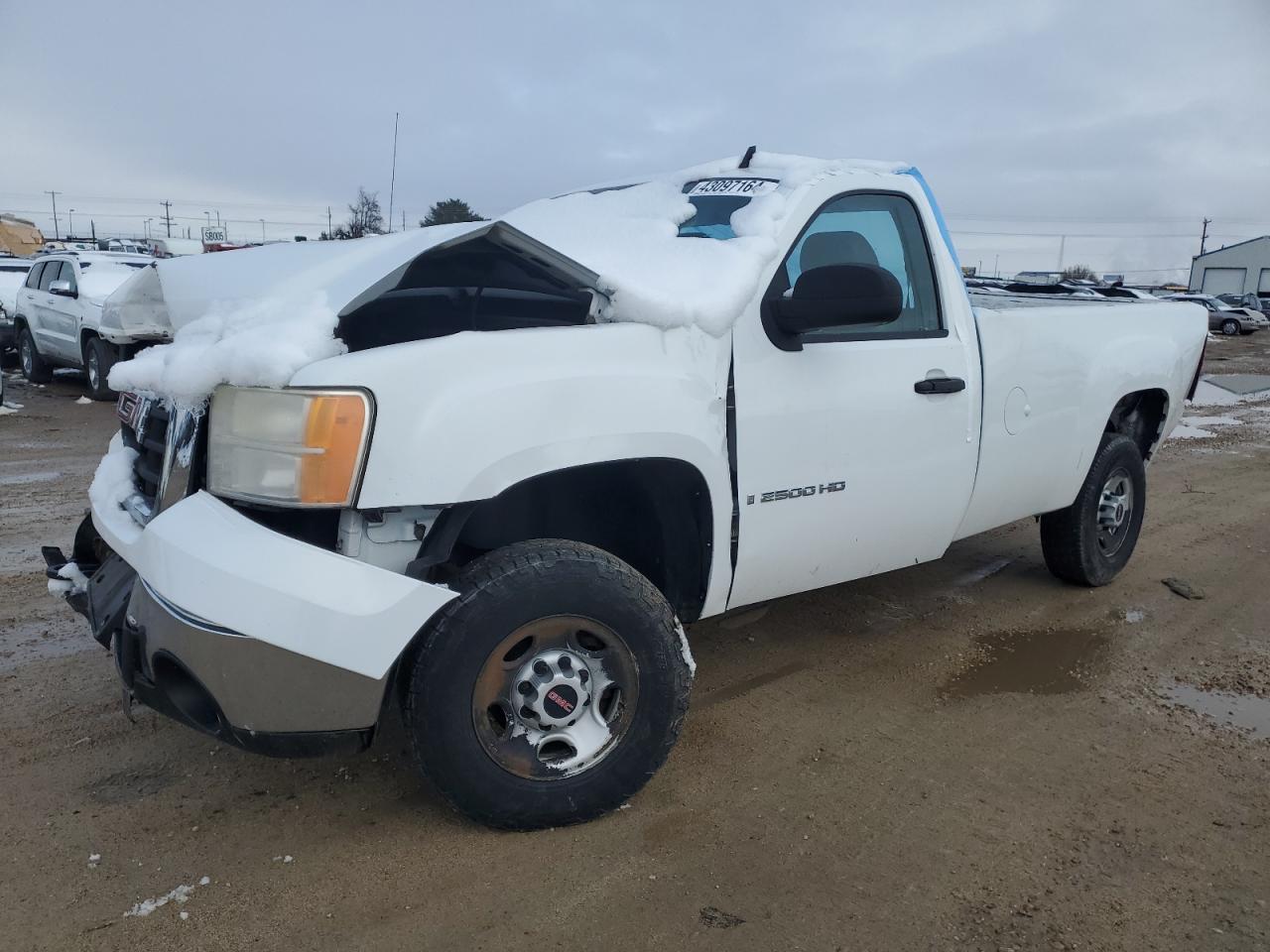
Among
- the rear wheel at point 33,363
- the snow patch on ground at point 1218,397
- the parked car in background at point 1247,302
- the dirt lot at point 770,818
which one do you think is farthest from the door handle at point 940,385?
the parked car in background at point 1247,302

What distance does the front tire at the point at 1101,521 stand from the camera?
5.09m

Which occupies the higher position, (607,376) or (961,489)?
(607,376)

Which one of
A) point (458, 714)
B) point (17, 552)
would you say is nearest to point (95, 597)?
point (458, 714)

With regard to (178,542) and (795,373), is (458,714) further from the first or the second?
(795,373)

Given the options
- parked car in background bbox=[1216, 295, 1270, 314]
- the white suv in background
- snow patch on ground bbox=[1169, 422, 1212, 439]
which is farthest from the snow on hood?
parked car in background bbox=[1216, 295, 1270, 314]

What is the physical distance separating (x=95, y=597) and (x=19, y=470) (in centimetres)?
599

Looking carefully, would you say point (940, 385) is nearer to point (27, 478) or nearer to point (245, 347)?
point (245, 347)

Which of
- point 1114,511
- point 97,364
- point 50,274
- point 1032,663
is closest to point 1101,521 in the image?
point 1114,511

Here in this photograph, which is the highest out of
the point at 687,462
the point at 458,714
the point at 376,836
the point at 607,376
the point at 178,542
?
the point at 607,376

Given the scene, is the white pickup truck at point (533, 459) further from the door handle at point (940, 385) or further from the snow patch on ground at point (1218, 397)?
the snow patch on ground at point (1218, 397)

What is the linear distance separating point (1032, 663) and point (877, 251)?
1930 millimetres

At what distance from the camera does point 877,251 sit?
386 centimetres

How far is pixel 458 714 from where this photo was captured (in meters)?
2.70

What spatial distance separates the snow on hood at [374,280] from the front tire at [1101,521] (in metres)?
2.10
